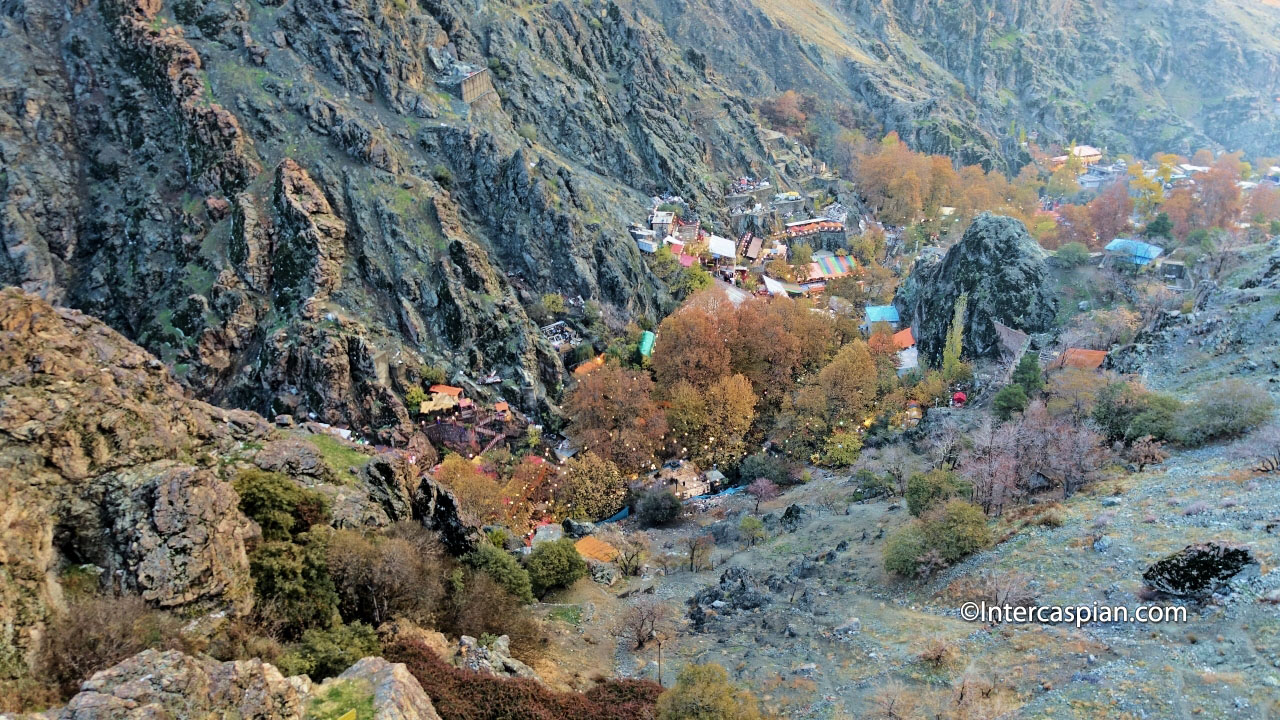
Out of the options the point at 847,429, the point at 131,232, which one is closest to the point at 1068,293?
the point at 847,429

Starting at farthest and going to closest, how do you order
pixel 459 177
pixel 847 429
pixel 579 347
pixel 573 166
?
pixel 573 166, pixel 459 177, pixel 579 347, pixel 847 429

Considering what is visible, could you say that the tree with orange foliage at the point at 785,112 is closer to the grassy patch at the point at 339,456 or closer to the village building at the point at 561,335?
the village building at the point at 561,335

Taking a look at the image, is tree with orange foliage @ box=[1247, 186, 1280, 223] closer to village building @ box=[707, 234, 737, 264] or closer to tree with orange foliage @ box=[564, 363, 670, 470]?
village building @ box=[707, 234, 737, 264]

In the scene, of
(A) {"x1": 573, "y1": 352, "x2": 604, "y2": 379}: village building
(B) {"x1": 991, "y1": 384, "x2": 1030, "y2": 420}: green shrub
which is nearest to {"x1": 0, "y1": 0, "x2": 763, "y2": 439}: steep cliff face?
(A) {"x1": 573, "y1": 352, "x2": 604, "y2": 379}: village building

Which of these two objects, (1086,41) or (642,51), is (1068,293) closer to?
(642,51)

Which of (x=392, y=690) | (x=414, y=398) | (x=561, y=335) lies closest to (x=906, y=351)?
(x=561, y=335)

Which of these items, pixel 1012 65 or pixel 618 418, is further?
pixel 1012 65

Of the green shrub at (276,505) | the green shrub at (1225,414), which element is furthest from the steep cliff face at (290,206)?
the green shrub at (1225,414)

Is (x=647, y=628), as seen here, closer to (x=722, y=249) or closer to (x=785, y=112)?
(x=722, y=249)

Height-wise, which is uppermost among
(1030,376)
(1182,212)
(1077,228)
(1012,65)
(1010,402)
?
(1012,65)
